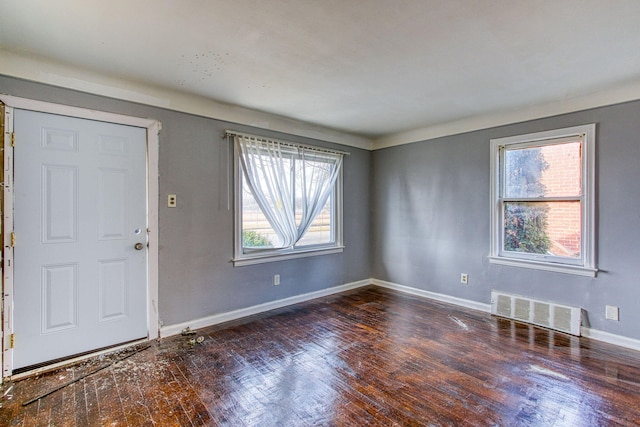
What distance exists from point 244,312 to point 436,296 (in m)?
2.60

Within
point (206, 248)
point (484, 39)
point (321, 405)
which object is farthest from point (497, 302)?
point (206, 248)

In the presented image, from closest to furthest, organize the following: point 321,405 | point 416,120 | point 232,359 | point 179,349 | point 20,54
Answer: point 321,405 → point 20,54 → point 232,359 → point 179,349 → point 416,120

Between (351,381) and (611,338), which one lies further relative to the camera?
(611,338)

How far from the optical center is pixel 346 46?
2.17 metres

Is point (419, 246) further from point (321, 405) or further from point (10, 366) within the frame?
point (10, 366)

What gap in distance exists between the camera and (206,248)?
130 inches

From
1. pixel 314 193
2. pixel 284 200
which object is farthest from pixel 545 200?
pixel 284 200

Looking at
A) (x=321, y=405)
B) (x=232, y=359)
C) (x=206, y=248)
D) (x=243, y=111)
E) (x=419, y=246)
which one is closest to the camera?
(x=321, y=405)

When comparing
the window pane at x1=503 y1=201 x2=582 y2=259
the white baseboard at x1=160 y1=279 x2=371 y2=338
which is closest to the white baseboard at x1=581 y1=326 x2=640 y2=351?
the window pane at x1=503 y1=201 x2=582 y2=259

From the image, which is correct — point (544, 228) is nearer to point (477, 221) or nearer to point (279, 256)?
point (477, 221)

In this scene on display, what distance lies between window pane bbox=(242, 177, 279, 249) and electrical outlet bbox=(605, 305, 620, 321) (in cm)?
355

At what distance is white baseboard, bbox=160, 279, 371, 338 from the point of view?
122 inches

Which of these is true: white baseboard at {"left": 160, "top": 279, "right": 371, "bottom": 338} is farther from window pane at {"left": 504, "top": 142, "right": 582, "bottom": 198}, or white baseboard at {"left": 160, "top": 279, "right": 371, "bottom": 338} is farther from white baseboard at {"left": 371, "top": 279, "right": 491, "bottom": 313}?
window pane at {"left": 504, "top": 142, "right": 582, "bottom": 198}

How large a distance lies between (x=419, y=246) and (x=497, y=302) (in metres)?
1.21
